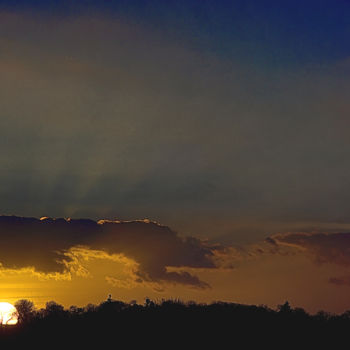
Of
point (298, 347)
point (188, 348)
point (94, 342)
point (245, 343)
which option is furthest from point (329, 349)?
point (94, 342)

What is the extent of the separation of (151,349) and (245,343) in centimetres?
2411

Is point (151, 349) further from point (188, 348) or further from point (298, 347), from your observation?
point (298, 347)

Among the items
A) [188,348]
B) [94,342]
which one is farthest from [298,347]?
[94,342]

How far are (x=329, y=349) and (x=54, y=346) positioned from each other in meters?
69.4

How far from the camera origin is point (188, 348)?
194 m

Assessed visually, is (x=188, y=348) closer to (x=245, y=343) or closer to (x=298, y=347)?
(x=245, y=343)

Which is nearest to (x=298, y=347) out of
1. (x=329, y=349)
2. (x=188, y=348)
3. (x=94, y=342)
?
(x=329, y=349)

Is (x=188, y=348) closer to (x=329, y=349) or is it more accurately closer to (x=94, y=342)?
(x=94, y=342)

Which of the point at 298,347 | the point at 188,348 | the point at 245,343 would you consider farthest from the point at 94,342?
the point at 298,347

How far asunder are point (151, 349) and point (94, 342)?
49.5ft

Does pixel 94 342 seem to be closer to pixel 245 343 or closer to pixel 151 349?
pixel 151 349

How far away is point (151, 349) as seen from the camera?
194 m

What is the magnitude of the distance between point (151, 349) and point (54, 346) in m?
25.1

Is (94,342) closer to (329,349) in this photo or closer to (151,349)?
(151,349)
